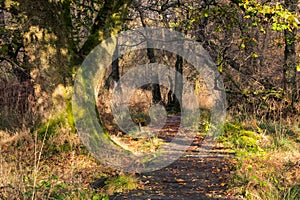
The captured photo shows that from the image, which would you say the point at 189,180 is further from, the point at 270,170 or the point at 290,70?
the point at 290,70

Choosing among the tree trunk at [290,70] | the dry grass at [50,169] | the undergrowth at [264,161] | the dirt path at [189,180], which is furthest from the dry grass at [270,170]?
the tree trunk at [290,70]

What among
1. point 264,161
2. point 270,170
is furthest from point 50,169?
point 264,161

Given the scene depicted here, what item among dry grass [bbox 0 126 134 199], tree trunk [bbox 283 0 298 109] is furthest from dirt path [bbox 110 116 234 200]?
tree trunk [bbox 283 0 298 109]

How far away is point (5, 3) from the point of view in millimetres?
8266

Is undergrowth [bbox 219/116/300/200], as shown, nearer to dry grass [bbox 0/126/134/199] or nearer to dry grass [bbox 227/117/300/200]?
dry grass [bbox 227/117/300/200]

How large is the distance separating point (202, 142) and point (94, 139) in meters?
3.49

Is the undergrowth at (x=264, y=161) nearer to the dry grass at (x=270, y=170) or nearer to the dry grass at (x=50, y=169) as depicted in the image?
the dry grass at (x=270, y=170)

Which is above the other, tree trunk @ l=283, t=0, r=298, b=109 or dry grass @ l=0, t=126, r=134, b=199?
tree trunk @ l=283, t=0, r=298, b=109

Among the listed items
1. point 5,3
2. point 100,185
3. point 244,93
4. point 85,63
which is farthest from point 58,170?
point 244,93

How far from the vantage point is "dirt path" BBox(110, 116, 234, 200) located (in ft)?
17.9

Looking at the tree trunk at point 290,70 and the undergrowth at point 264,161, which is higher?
the tree trunk at point 290,70

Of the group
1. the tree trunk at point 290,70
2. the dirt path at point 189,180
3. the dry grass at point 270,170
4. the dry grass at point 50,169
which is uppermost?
the tree trunk at point 290,70

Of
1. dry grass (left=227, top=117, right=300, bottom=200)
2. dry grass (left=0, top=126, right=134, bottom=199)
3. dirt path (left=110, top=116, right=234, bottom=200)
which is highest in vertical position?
dry grass (left=0, top=126, right=134, bottom=199)

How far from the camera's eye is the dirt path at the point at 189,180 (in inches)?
215
